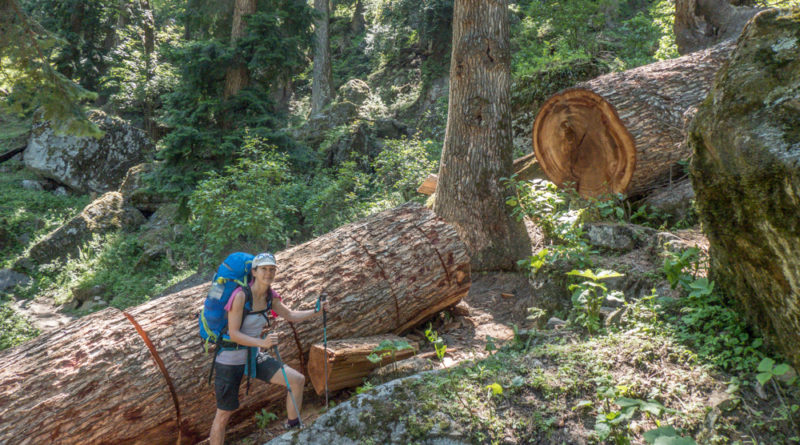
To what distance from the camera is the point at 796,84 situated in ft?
9.27

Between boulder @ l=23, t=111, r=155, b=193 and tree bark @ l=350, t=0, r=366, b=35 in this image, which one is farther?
tree bark @ l=350, t=0, r=366, b=35

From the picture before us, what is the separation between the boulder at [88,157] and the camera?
58.0 ft

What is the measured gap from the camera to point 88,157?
17734 millimetres

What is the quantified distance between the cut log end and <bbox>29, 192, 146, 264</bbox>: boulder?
12578 mm

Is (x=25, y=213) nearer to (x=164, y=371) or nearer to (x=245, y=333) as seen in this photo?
(x=164, y=371)

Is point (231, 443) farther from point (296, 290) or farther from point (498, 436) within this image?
point (498, 436)

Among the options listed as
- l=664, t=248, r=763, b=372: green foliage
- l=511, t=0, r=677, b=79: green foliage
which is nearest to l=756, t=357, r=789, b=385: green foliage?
l=664, t=248, r=763, b=372: green foliage

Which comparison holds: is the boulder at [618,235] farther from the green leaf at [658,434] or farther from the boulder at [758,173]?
the green leaf at [658,434]

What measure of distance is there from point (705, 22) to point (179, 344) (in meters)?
10.4

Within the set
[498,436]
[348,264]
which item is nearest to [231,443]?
[348,264]

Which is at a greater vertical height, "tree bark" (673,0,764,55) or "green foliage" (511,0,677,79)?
"green foliage" (511,0,677,79)

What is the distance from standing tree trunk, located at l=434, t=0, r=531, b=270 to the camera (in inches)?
277

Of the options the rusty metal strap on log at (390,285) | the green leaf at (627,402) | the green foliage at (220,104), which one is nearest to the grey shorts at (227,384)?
the rusty metal strap on log at (390,285)

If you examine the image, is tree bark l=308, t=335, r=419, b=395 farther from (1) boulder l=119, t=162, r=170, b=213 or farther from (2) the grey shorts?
(1) boulder l=119, t=162, r=170, b=213
